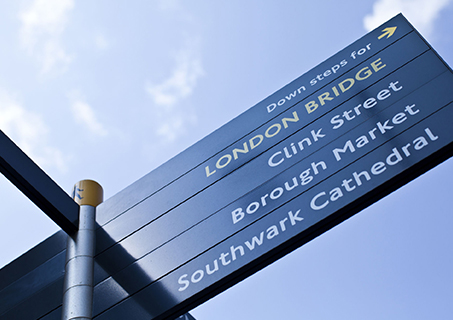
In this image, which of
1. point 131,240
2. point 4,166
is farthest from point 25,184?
point 131,240

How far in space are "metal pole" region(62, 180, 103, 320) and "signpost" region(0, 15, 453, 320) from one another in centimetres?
7

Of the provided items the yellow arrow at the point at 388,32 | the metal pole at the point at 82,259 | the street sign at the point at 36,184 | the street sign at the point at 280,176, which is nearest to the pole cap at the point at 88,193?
the metal pole at the point at 82,259

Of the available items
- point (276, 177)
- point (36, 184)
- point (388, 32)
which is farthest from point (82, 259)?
point (388, 32)

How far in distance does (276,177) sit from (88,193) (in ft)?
5.86

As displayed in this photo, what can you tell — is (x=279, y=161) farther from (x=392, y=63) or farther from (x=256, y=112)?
(x=392, y=63)

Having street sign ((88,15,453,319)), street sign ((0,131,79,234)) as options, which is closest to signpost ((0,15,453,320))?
street sign ((88,15,453,319))

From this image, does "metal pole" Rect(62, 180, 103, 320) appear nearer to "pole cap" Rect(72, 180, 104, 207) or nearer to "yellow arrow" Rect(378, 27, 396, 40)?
"pole cap" Rect(72, 180, 104, 207)

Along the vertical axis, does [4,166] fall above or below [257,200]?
above

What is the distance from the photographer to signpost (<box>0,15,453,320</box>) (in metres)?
3.22

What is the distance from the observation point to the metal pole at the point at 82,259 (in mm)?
3664

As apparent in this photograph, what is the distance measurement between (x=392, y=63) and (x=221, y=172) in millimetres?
1519

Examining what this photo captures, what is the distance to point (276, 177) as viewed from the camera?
3641 mm

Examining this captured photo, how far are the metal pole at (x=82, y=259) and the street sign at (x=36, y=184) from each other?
0.12m

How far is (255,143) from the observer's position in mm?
4043
